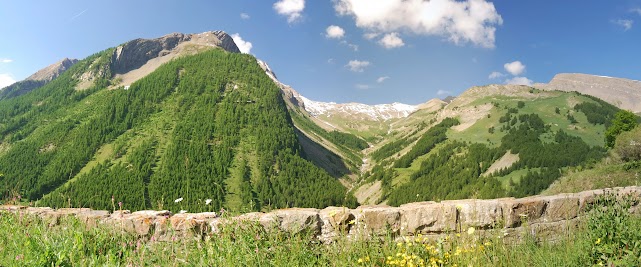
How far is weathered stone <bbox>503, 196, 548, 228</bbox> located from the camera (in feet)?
27.5

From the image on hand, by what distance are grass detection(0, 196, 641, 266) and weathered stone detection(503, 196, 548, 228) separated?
59 cm

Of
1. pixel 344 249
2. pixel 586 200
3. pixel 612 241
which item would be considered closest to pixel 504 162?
pixel 586 200

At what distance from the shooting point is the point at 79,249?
22.9 feet

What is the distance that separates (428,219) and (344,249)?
2385 millimetres

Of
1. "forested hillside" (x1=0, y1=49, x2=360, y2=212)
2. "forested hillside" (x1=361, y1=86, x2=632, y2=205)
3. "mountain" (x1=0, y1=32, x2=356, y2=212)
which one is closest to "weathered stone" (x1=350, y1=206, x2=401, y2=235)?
"forested hillside" (x1=0, y1=49, x2=360, y2=212)

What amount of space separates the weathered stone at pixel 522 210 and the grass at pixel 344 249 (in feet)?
1.94

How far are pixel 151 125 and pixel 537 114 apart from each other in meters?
200

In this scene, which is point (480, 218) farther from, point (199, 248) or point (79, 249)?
point (79, 249)

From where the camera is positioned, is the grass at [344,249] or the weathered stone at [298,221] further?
the weathered stone at [298,221]

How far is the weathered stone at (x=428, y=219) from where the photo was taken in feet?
27.3

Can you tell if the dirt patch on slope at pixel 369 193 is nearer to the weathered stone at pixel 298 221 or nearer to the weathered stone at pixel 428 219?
the weathered stone at pixel 428 219

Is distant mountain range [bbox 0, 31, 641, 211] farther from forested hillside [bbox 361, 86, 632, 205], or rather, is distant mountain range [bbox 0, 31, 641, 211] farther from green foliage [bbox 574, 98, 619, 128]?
green foliage [bbox 574, 98, 619, 128]

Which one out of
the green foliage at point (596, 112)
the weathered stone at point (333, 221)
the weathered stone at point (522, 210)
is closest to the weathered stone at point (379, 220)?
the weathered stone at point (333, 221)

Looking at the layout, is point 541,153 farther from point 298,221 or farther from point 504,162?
point 298,221
